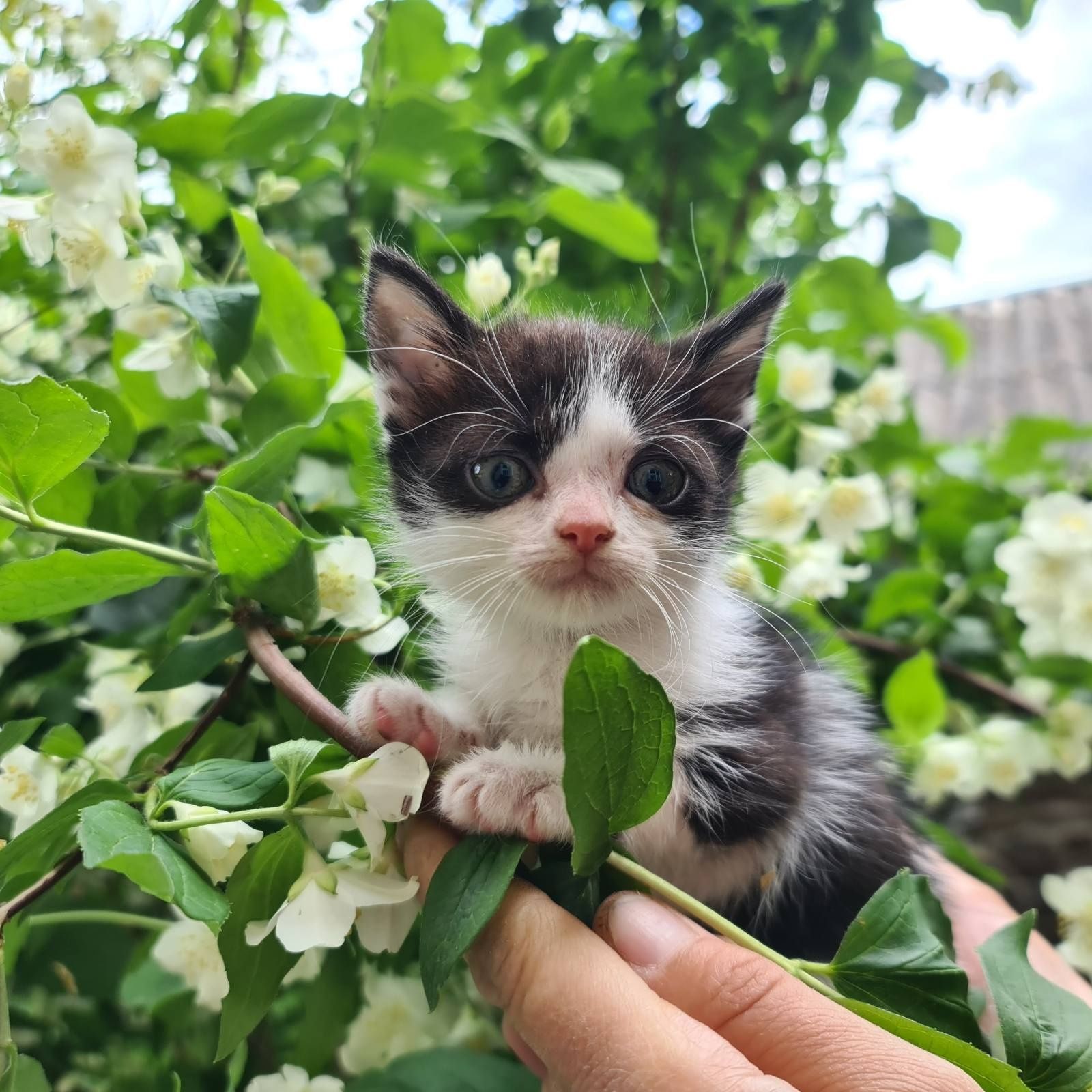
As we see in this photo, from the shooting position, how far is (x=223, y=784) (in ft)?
2.48

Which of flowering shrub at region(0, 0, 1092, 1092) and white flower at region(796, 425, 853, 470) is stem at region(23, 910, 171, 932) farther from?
white flower at region(796, 425, 853, 470)

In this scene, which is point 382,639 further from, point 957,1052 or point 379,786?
point 957,1052

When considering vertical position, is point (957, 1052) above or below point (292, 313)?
below

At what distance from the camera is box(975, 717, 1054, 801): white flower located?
62.2 inches

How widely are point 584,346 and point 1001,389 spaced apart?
106 inches

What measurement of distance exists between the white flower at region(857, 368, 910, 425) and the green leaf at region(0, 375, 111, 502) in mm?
1432

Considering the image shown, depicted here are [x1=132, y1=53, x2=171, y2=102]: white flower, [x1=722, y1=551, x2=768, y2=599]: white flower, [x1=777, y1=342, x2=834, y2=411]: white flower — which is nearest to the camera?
[x1=722, y1=551, x2=768, y2=599]: white flower

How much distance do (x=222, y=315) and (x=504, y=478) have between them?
38 cm

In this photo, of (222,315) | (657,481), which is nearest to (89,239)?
(222,315)

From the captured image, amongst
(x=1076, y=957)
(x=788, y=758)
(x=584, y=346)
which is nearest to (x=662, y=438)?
(x=584, y=346)

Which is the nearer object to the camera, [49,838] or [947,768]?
[49,838]

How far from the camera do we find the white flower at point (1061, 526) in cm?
147

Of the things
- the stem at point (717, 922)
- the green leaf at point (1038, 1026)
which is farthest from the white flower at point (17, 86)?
the green leaf at point (1038, 1026)

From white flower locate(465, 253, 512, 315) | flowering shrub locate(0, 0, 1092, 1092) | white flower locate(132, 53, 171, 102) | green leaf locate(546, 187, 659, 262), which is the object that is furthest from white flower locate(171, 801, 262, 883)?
white flower locate(132, 53, 171, 102)
